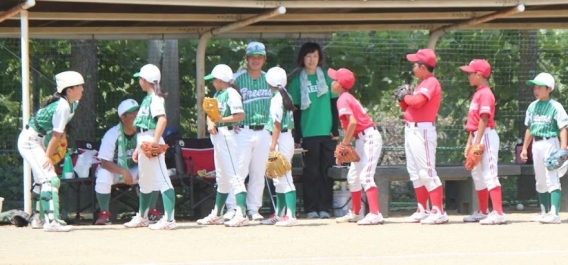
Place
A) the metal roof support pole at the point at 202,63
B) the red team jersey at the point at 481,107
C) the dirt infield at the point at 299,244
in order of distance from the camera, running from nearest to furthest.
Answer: the dirt infield at the point at 299,244 < the red team jersey at the point at 481,107 < the metal roof support pole at the point at 202,63

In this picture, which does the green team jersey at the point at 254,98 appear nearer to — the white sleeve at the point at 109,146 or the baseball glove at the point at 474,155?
the white sleeve at the point at 109,146

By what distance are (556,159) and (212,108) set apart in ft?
11.1

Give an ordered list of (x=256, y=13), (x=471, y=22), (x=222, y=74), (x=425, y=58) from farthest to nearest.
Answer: (x=471, y=22) → (x=256, y=13) → (x=425, y=58) → (x=222, y=74)

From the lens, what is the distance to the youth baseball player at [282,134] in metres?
12.4

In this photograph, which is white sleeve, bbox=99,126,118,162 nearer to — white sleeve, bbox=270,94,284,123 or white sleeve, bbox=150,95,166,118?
white sleeve, bbox=150,95,166,118

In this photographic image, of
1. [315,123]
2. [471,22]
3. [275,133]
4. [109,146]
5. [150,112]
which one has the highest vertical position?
[471,22]

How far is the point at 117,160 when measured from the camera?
13.3 m

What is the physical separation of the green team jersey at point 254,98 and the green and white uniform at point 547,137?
2689 mm

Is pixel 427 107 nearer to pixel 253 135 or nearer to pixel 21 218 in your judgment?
pixel 253 135

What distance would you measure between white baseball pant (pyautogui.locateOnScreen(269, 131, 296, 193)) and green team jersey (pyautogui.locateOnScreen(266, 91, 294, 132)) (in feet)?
0.43

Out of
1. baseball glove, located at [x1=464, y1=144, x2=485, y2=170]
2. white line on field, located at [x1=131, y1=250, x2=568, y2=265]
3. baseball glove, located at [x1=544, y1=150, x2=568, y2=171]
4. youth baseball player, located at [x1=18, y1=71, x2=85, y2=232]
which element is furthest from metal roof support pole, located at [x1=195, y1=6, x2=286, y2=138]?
white line on field, located at [x1=131, y1=250, x2=568, y2=265]

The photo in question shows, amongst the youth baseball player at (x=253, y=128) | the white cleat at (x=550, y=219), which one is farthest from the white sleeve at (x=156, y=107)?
the white cleat at (x=550, y=219)

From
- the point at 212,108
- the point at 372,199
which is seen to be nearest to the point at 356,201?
the point at 372,199

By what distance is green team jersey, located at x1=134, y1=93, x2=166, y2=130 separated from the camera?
471 inches
